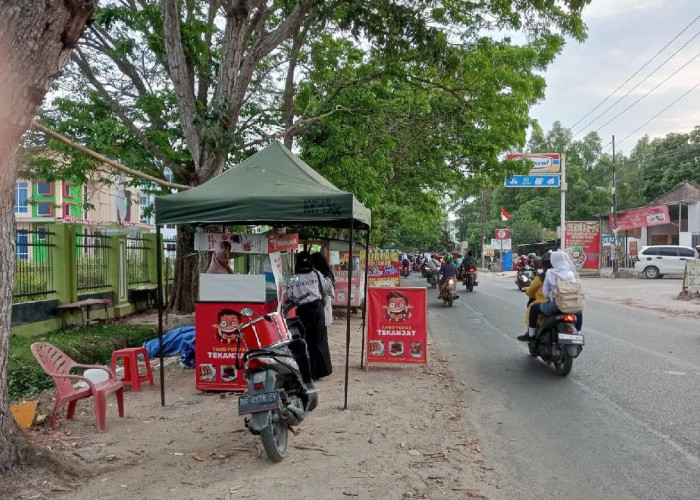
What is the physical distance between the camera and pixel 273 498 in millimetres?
3816

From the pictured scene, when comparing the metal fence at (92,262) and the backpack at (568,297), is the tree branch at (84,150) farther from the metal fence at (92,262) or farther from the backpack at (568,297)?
the metal fence at (92,262)

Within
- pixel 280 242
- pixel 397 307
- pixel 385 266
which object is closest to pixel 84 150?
pixel 280 242

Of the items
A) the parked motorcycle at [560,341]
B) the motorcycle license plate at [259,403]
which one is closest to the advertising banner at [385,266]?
the parked motorcycle at [560,341]

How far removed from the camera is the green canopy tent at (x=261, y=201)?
585 centimetres

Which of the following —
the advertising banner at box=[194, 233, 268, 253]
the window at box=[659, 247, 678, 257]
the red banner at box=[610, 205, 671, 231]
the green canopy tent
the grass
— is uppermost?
the red banner at box=[610, 205, 671, 231]

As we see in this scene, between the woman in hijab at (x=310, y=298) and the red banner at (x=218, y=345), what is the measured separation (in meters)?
0.46

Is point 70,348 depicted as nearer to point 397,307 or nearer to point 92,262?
point 92,262

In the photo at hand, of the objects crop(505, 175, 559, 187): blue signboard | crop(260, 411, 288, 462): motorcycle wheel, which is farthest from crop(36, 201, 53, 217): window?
crop(260, 411, 288, 462): motorcycle wheel

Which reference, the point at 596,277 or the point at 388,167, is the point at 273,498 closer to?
the point at 388,167

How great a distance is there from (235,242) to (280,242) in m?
0.55

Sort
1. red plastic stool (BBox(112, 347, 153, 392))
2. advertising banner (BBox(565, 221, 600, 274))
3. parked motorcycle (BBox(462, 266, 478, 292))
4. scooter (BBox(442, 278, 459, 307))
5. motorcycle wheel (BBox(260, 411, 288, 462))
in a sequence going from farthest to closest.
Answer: advertising banner (BBox(565, 221, 600, 274)) → parked motorcycle (BBox(462, 266, 478, 292)) → scooter (BBox(442, 278, 459, 307)) → red plastic stool (BBox(112, 347, 153, 392)) → motorcycle wheel (BBox(260, 411, 288, 462))

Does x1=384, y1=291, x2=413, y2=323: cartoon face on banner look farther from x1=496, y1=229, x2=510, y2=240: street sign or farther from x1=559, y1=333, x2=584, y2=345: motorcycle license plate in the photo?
x1=496, y1=229, x2=510, y2=240: street sign

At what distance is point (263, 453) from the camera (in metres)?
4.68

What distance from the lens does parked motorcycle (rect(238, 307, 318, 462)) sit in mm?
4340
